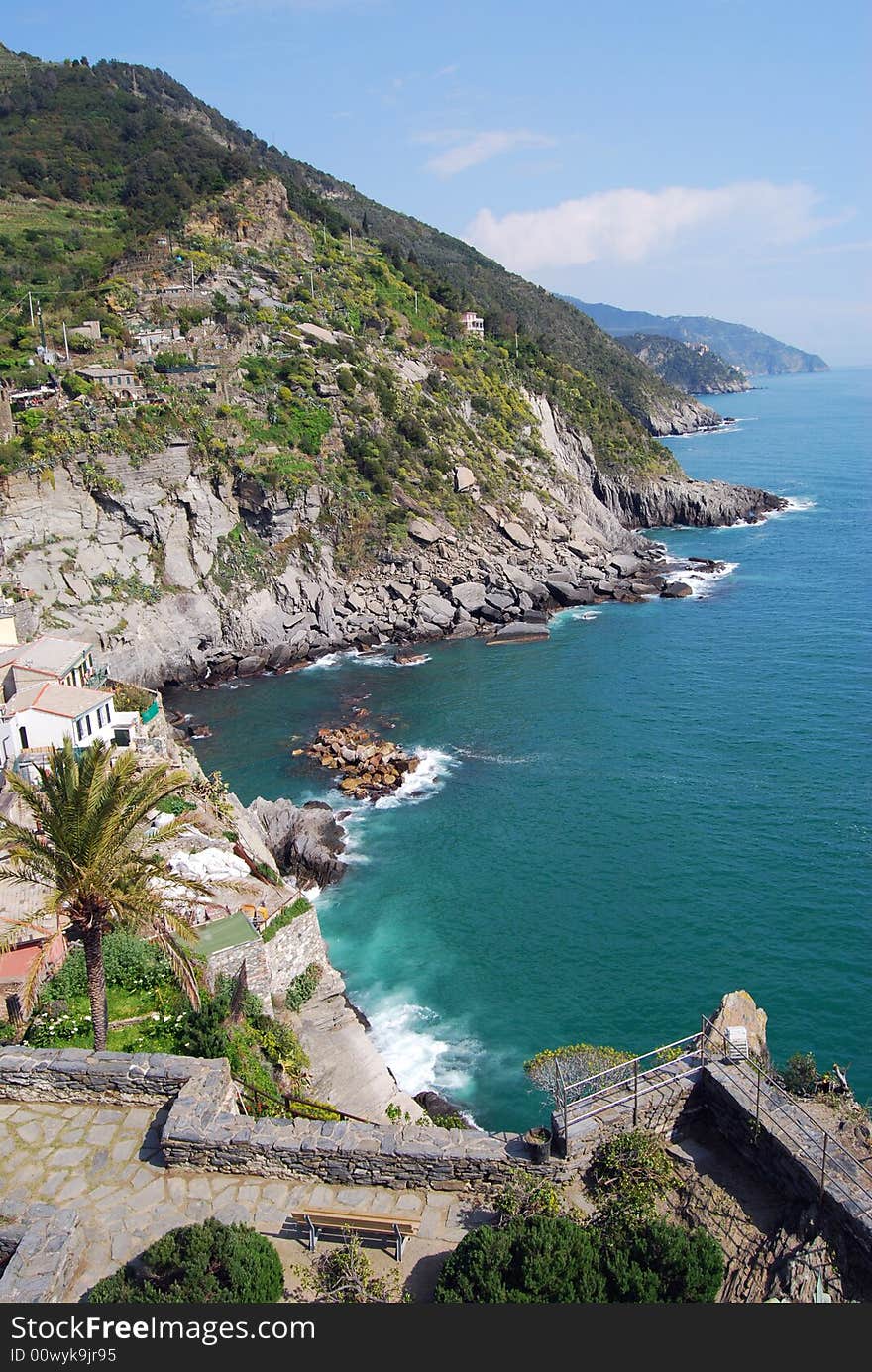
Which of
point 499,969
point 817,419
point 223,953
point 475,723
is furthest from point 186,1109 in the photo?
point 817,419

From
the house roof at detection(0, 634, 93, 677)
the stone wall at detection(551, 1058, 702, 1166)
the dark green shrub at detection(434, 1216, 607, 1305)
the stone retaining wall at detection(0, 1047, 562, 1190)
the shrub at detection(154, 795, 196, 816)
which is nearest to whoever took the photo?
the dark green shrub at detection(434, 1216, 607, 1305)

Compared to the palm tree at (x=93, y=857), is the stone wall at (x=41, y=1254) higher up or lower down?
lower down

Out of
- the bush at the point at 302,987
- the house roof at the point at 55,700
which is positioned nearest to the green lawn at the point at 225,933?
the bush at the point at 302,987

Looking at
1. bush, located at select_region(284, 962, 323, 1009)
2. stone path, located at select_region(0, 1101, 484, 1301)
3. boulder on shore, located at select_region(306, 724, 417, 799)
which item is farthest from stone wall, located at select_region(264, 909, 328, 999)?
boulder on shore, located at select_region(306, 724, 417, 799)

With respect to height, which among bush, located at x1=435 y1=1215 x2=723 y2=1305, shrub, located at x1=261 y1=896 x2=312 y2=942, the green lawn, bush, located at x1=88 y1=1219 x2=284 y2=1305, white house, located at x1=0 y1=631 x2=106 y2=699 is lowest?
shrub, located at x1=261 y1=896 x2=312 y2=942

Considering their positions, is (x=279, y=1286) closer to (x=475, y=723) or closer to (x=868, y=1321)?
(x=868, y=1321)

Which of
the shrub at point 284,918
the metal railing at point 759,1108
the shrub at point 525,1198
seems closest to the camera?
the shrub at point 525,1198

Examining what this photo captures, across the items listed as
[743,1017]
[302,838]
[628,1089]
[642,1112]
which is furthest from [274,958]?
[642,1112]

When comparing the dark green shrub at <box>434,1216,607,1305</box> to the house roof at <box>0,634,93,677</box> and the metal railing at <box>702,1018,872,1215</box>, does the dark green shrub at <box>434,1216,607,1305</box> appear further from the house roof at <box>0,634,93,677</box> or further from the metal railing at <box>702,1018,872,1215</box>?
the house roof at <box>0,634,93,677</box>

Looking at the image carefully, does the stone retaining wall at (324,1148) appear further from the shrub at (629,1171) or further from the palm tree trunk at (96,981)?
the palm tree trunk at (96,981)
